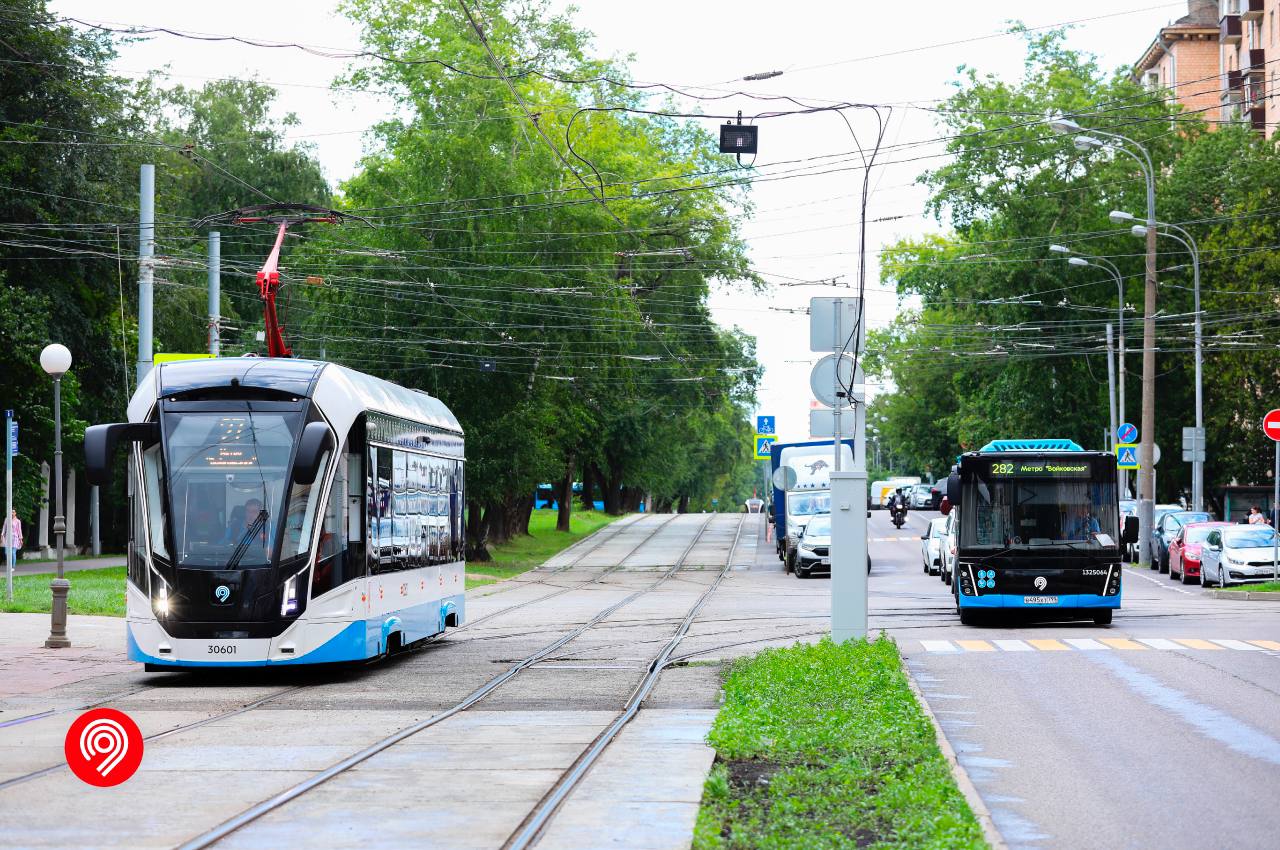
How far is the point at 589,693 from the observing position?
53.9 feet

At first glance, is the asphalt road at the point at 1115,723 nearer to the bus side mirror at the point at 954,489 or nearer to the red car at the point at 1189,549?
the bus side mirror at the point at 954,489

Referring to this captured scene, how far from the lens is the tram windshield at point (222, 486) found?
55.0 ft

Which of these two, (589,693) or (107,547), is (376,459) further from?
(107,547)

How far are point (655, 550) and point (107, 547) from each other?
18.1 meters

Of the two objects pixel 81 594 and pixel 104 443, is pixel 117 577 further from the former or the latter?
pixel 104 443

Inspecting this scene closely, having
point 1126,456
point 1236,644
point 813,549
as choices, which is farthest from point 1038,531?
point 1126,456

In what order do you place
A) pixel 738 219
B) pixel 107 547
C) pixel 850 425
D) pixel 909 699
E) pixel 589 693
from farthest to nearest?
pixel 738 219 < pixel 107 547 < pixel 850 425 < pixel 589 693 < pixel 909 699

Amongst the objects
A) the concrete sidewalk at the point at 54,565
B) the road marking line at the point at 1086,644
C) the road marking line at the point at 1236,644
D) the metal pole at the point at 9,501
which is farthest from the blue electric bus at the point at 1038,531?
the concrete sidewalk at the point at 54,565

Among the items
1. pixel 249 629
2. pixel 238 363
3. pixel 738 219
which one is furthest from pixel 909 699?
pixel 738 219

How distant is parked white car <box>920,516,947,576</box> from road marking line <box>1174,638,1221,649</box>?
20.7m

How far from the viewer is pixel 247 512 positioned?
1683 cm

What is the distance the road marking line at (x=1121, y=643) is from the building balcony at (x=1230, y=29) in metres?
64.0

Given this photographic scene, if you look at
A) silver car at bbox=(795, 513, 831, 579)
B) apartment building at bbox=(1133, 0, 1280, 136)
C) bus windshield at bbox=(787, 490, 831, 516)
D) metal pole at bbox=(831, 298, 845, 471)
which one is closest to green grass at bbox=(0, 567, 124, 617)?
metal pole at bbox=(831, 298, 845, 471)

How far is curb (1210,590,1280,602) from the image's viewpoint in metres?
32.7
